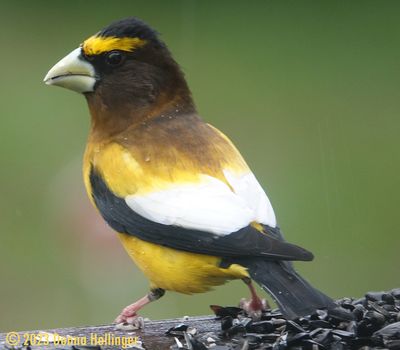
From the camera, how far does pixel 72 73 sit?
5.01 m

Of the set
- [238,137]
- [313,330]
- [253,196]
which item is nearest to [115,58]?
[253,196]

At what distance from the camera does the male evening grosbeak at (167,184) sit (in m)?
4.40

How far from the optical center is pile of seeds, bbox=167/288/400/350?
4254 millimetres

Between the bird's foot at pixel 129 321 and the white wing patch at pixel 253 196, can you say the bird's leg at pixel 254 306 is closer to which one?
the white wing patch at pixel 253 196

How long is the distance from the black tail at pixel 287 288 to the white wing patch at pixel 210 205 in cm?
16

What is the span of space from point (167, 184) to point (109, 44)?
2.21 feet

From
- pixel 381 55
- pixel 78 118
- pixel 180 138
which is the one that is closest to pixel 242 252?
pixel 180 138

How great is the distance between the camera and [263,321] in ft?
15.1

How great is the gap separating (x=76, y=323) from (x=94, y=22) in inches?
183

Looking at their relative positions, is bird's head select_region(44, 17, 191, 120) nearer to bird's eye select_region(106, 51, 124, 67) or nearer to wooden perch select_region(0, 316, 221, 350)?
bird's eye select_region(106, 51, 124, 67)

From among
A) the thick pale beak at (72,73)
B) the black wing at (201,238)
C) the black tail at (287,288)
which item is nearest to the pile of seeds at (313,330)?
the black tail at (287,288)

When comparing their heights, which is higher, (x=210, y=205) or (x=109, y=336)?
(x=210, y=205)

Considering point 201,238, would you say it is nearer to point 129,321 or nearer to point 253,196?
point 253,196

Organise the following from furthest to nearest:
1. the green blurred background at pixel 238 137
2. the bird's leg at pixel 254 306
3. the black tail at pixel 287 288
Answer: the green blurred background at pixel 238 137 < the bird's leg at pixel 254 306 < the black tail at pixel 287 288
